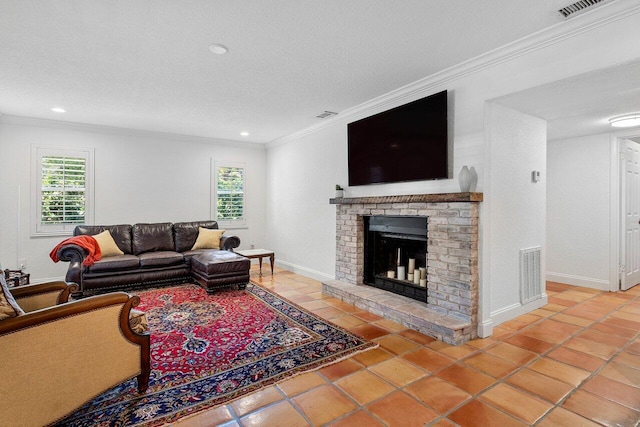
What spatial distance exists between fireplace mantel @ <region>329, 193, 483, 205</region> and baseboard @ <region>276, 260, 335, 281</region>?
4.62 feet

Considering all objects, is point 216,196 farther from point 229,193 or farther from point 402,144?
point 402,144

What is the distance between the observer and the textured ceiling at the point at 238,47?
2246 mm

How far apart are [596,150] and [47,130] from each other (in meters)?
8.45

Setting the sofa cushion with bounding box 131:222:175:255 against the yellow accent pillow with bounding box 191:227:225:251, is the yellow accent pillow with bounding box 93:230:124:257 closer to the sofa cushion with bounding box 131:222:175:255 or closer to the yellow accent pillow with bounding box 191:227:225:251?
the sofa cushion with bounding box 131:222:175:255

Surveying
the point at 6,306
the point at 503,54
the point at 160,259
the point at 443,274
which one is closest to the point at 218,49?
the point at 6,306

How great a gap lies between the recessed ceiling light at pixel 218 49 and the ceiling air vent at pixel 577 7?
2.58m

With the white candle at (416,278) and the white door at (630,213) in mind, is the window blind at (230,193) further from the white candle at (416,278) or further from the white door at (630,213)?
the white door at (630,213)

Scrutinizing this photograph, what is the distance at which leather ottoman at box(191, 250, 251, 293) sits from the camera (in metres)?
4.41

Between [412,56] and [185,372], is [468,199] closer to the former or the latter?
[412,56]

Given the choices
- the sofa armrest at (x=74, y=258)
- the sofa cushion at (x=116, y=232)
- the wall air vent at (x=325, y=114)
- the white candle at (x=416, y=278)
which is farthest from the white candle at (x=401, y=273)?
the sofa cushion at (x=116, y=232)

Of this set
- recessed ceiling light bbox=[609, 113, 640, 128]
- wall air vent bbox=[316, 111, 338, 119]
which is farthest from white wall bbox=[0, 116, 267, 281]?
recessed ceiling light bbox=[609, 113, 640, 128]

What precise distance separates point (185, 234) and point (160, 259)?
0.90m

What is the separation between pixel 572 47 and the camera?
2.39 meters

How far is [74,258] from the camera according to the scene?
14.2 feet
